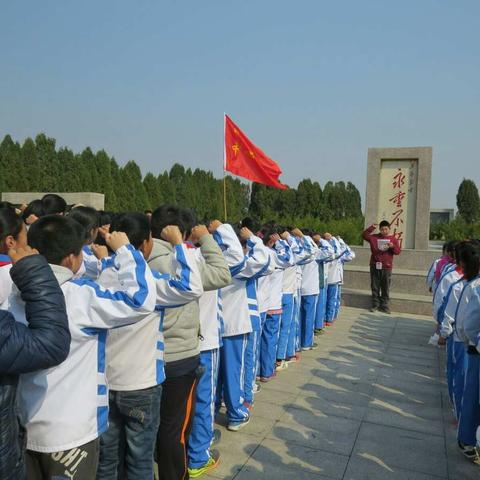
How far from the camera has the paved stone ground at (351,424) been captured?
3.17 m

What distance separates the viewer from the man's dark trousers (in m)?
9.44

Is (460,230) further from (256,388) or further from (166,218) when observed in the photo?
(166,218)

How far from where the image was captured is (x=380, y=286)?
9.58 metres

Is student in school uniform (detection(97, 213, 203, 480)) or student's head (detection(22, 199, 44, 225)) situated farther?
student's head (detection(22, 199, 44, 225))

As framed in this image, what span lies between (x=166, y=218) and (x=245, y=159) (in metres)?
3.23

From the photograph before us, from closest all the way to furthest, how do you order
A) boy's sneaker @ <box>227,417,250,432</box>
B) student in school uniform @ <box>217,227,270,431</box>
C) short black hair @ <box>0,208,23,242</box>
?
short black hair @ <box>0,208,23,242</box>, student in school uniform @ <box>217,227,270,431</box>, boy's sneaker @ <box>227,417,250,432</box>

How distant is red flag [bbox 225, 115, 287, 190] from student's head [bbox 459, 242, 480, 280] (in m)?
2.38

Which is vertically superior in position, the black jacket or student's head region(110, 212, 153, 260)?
student's head region(110, 212, 153, 260)

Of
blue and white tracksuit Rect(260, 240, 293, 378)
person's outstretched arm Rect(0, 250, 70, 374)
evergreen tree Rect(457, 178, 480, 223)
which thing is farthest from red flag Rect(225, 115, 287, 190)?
evergreen tree Rect(457, 178, 480, 223)

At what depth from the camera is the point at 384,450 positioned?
3.47m

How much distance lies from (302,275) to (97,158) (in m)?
17.6

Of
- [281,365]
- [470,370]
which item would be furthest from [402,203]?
[470,370]

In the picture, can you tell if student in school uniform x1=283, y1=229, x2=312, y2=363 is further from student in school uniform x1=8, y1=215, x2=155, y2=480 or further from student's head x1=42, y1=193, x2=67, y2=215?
student in school uniform x1=8, y1=215, x2=155, y2=480

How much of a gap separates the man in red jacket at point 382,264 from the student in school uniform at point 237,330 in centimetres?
628
